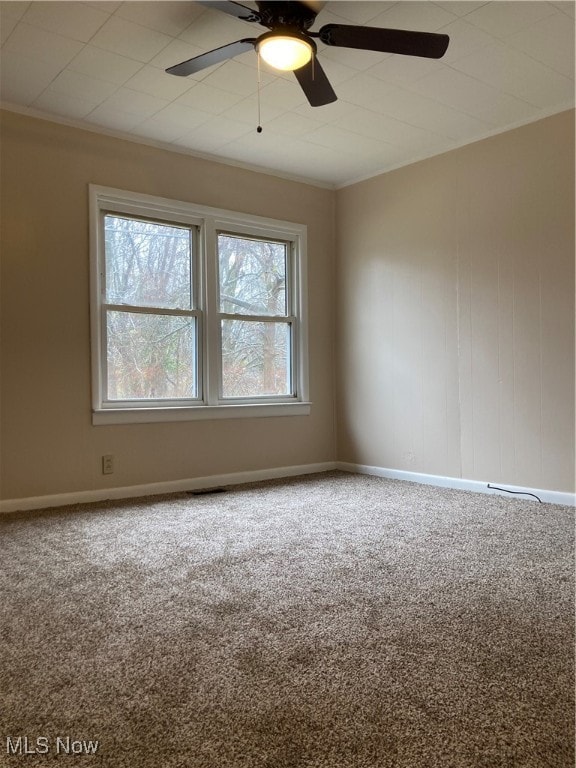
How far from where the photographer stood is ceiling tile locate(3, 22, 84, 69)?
270cm

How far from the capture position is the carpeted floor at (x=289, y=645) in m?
1.24

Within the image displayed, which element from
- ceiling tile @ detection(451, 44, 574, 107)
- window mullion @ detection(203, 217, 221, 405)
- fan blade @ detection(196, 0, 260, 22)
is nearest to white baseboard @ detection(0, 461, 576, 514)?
window mullion @ detection(203, 217, 221, 405)

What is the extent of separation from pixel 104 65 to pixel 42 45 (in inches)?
12.1

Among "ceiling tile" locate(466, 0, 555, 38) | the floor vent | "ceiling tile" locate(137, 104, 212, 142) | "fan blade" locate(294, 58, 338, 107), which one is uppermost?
"ceiling tile" locate(137, 104, 212, 142)

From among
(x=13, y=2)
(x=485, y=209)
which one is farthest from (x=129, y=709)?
(x=485, y=209)

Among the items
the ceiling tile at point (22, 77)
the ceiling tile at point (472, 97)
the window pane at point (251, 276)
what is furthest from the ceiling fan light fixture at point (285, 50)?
the window pane at point (251, 276)

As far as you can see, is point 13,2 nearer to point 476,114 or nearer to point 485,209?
point 476,114

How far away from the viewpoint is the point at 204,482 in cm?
422

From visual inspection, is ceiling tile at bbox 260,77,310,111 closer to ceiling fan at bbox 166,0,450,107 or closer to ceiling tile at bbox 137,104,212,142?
ceiling tile at bbox 137,104,212,142

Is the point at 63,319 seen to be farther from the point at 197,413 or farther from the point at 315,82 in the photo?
the point at 315,82

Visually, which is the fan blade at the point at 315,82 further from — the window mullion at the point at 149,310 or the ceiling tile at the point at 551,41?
the window mullion at the point at 149,310

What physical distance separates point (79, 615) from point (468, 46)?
3039 millimetres

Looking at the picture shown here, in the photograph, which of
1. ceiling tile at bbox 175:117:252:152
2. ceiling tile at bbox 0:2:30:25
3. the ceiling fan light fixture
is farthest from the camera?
ceiling tile at bbox 175:117:252:152

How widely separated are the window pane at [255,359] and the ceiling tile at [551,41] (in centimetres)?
258
